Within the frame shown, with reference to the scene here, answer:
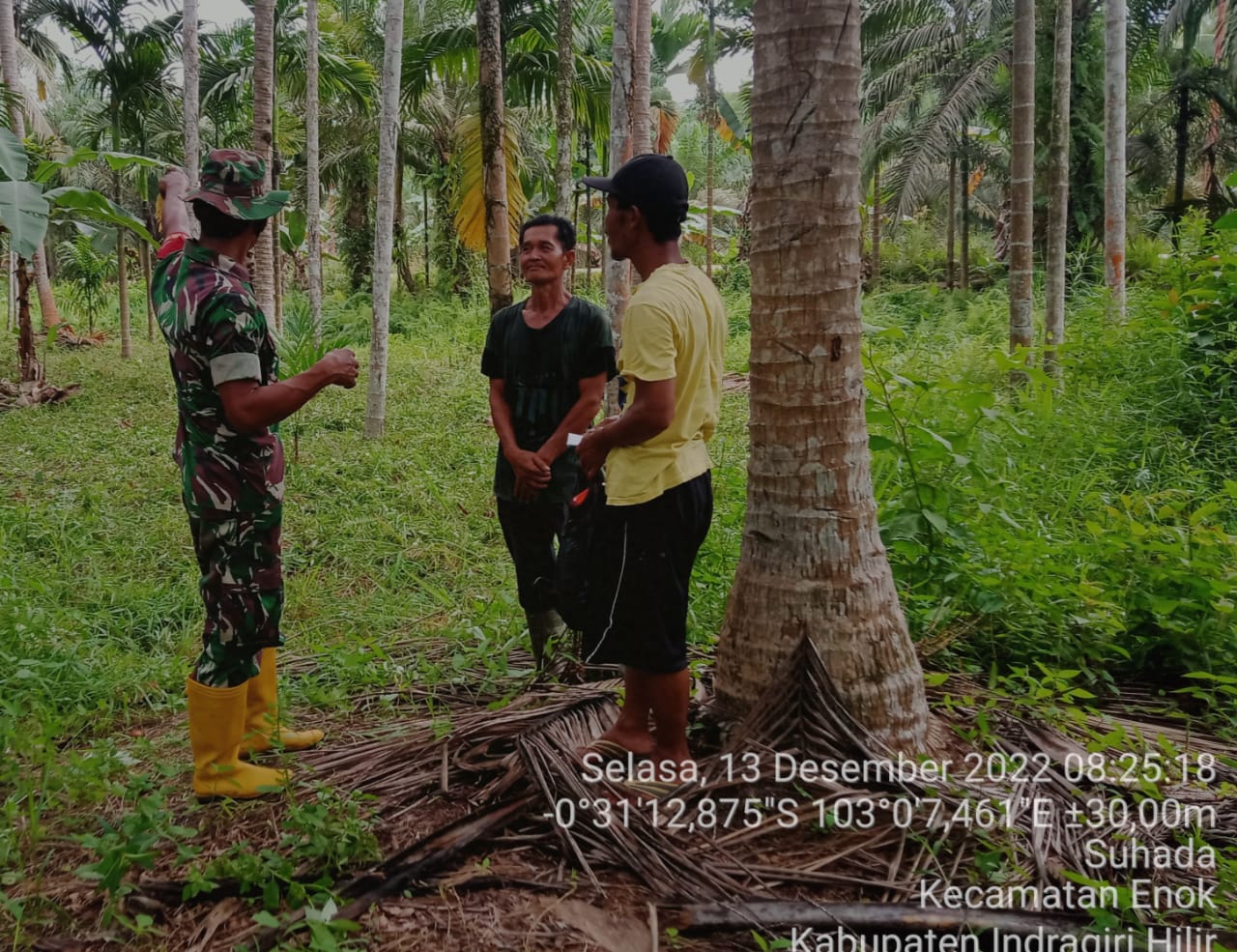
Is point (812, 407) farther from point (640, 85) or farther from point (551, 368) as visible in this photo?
point (640, 85)

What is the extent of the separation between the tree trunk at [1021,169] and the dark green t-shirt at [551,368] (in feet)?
15.7

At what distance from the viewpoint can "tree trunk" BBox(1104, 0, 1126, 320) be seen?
28.1ft

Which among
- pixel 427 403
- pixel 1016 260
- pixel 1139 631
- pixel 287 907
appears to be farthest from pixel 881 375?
pixel 427 403

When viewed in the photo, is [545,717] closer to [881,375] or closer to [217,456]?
[217,456]

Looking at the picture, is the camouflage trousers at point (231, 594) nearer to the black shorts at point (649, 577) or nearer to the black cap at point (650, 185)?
the black shorts at point (649, 577)

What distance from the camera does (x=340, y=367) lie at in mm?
2652

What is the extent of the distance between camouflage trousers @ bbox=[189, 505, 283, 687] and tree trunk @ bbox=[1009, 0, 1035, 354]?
616 centimetres

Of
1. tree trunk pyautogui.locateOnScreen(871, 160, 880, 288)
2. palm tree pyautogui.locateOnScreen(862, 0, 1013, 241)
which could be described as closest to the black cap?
palm tree pyautogui.locateOnScreen(862, 0, 1013, 241)

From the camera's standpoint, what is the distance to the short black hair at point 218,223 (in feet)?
8.79

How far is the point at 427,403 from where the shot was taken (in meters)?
10.3

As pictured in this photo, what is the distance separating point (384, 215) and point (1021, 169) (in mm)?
5641

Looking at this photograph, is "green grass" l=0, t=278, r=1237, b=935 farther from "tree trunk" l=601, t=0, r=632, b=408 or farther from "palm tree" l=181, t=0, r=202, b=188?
"palm tree" l=181, t=0, r=202, b=188

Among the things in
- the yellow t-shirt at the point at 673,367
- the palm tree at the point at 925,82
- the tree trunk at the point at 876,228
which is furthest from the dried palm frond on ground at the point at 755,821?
the tree trunk at the point at 876,228

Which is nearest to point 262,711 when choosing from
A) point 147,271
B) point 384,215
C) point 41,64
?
point 384,215
